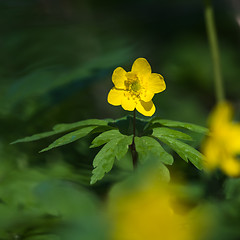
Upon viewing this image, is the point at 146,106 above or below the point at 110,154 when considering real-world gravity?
above

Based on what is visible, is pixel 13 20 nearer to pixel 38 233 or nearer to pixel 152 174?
pixel 38 233

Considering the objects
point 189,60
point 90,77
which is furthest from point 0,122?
point 189,60

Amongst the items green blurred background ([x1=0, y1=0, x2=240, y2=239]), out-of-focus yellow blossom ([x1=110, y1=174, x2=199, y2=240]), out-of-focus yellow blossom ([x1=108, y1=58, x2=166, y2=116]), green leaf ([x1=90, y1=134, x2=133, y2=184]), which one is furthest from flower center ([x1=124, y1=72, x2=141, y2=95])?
out-of-focus yellow blossom ([x1=110, y1=174, x2=199, y2=240])

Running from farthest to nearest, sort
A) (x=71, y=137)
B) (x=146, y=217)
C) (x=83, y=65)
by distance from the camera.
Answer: (x=83, y=65) → (x=71, y=137) → (x=146, y=217)

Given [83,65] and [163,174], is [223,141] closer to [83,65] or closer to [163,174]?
[163,174]

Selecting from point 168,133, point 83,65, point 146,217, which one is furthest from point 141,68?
point 83,65

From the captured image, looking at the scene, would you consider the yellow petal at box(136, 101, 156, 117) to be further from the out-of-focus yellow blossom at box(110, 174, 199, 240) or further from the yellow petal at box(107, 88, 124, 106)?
the out-of-focus yellow blossom at box(110, 174, 199, 240)

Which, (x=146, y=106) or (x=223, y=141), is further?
(x=146, y=106)
